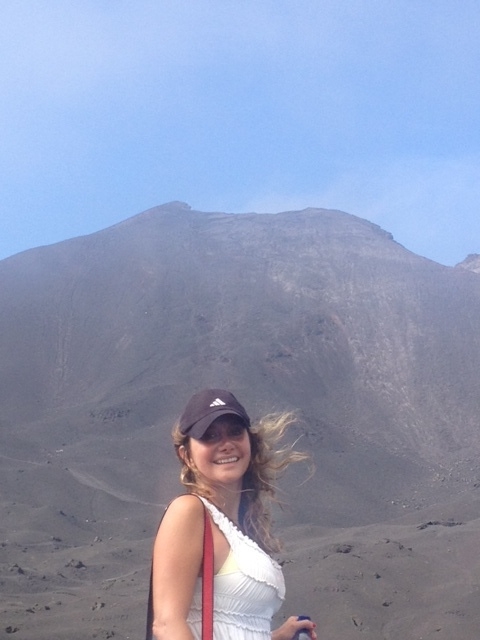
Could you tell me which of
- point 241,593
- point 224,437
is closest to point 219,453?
point 224,437

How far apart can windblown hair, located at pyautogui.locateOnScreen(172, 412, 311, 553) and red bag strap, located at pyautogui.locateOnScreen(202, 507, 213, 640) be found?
29cm

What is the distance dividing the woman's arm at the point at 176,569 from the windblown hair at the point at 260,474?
302 mm

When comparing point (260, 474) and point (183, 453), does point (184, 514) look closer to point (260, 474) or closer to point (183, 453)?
point (183, 453)

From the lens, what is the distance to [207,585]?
7.06 ft

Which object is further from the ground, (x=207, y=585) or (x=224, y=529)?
(x=224, y=529)

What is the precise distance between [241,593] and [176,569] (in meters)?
0.23

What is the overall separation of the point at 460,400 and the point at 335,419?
A: 668 centimetres

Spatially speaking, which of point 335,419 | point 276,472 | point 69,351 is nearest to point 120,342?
point 69,351

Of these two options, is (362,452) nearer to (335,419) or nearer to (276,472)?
(335,419)

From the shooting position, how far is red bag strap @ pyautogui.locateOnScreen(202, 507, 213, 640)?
7.00ft

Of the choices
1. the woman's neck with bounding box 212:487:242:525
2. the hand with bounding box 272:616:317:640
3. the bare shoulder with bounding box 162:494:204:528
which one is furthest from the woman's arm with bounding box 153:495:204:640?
the hand with bounding box 272:616:317:640

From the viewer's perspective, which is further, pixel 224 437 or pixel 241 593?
pixel 224 437

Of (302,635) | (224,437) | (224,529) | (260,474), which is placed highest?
(224,437)

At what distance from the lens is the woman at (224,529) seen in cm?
212
